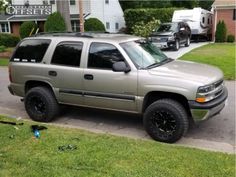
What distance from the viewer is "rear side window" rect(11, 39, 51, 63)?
6.80m

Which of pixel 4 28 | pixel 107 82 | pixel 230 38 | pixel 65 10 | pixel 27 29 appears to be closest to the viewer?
pixel 107 82

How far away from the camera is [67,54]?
21.4 ft

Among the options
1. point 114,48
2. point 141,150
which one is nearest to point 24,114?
point 114,48

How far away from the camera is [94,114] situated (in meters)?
7.35

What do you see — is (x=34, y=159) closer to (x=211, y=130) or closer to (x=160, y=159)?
(x=160, y=159)

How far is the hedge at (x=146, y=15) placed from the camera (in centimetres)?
3062

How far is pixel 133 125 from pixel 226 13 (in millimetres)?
23272

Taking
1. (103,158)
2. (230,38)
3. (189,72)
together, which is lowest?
(103,158)

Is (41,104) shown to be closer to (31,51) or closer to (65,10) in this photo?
(31,51)

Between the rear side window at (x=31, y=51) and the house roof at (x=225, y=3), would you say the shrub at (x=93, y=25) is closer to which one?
the house roof at (x=225, y=3)

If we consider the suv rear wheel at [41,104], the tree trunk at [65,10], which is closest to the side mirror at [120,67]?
the suv rear wheel at [41,104]

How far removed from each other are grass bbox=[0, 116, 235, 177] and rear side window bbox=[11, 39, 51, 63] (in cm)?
190

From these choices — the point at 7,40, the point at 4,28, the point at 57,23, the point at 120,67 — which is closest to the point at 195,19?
the point at 57,23

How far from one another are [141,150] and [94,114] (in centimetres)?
258
